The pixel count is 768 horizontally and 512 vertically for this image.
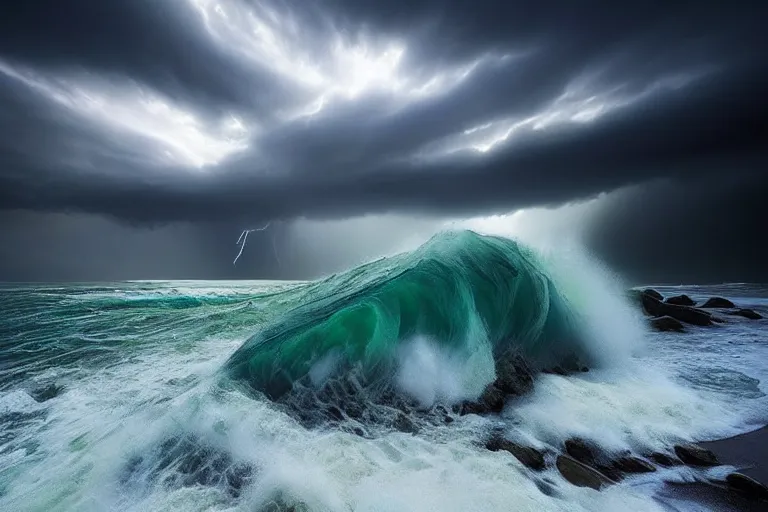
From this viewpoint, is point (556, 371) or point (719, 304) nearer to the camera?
point (556, 371)

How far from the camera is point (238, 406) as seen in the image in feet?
13.5

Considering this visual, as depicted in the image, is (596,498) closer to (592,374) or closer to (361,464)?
(361,464)

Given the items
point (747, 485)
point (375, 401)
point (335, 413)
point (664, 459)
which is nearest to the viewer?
point (747, 485)

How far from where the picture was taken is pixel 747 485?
3.23 metres

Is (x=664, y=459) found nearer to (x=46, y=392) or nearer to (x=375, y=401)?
(x=375, y=401)

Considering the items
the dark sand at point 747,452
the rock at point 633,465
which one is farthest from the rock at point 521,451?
the dark sand at point 747,452

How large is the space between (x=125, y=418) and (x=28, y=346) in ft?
19.8

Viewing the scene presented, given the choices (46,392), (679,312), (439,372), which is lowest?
(679,312)

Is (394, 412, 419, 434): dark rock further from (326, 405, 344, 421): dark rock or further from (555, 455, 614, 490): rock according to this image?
(555, 455, 614, 490): rock

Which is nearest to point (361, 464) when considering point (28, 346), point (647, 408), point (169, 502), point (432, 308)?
point (169, 502)

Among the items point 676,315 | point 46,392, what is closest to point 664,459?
point 46,392

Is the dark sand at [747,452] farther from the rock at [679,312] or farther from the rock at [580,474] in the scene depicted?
the rock at [679,312]

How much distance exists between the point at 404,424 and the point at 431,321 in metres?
2.24

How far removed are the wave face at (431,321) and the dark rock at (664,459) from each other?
2127 mm
